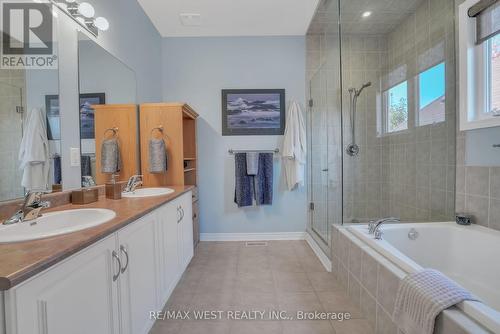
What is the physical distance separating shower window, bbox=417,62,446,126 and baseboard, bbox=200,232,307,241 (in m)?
1.86

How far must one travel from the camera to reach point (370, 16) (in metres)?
2.55

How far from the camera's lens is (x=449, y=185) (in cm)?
200

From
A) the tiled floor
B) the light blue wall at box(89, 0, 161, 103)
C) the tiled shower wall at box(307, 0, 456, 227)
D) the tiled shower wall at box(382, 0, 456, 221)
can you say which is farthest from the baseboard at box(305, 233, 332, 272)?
the light blue wall at box(89, 0, 161, 103)

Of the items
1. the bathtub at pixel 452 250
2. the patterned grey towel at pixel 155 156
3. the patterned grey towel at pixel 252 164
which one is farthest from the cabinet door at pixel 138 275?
the patterned grey towel at pixel 252 164

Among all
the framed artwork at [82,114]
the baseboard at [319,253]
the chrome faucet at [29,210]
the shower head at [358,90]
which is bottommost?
the baseboard at [319,253]

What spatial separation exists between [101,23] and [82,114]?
0.73 meters

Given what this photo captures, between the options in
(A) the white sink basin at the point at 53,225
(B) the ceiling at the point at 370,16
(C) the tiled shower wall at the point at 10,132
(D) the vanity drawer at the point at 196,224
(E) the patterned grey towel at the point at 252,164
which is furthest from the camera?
(E) the patterned grey towel at the point at 252,164

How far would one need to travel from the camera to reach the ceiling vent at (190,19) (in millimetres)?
2674

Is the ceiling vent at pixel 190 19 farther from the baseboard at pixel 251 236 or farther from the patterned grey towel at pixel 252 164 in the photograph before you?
the baseboard at pixel 251 236

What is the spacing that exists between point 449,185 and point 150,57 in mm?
3223

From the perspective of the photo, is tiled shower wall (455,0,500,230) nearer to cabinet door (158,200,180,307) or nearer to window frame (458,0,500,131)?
window frame (458,0,500,131)

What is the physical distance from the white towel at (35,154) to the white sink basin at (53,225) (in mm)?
239

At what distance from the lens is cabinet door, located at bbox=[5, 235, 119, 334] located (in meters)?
0.63

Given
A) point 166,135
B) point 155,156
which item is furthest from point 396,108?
point 155,156
